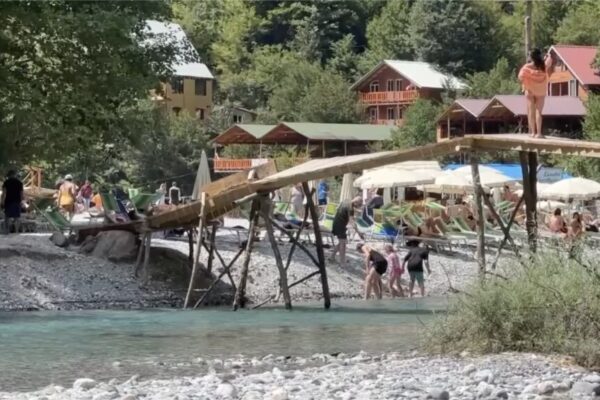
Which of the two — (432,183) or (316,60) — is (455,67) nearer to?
(316,60)

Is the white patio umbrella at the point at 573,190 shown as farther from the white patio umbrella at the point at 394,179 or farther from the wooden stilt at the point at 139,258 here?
the wooden stilt at the point at 139,258

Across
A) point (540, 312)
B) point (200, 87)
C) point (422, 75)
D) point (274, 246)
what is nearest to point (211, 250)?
point (274, 246)

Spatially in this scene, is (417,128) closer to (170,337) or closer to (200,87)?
(200,87)

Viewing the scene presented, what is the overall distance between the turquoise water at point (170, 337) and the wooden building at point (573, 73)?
51518mm

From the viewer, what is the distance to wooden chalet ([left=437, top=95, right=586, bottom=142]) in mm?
72500

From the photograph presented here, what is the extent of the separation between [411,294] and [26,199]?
13.9 metres

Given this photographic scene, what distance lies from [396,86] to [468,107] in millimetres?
19657

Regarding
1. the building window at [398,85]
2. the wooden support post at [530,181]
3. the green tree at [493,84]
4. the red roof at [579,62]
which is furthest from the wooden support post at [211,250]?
the building window at [398,85]

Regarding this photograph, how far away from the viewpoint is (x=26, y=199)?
37.7 m

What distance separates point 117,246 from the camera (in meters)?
28.1

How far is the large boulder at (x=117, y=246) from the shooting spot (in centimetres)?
2788

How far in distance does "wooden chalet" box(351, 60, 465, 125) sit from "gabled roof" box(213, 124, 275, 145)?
15809mm

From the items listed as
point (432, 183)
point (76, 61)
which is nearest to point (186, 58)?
point (76, 61)

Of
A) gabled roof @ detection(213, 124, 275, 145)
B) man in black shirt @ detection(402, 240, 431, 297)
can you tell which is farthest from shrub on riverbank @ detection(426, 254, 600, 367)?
gabled roof @ detection(213, 124, 275, 145)
